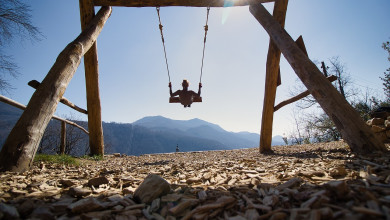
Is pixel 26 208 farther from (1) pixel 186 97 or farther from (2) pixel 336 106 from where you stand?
(1) pixel 186 97

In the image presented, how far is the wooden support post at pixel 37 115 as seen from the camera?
6.40 ft

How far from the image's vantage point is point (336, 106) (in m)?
2.42

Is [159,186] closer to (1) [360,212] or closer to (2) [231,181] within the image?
(2) [231,181]

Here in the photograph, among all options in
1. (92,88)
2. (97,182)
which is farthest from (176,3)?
(97,182)

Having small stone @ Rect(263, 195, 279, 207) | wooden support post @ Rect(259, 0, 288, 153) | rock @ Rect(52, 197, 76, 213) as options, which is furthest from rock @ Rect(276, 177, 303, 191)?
wooden support post @ Rect(259, 0, 288, 153)

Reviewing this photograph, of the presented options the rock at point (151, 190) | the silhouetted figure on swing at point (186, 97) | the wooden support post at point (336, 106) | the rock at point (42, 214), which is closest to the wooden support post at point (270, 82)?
the wooden support post at point (336, 106)

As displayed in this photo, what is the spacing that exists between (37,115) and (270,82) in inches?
185

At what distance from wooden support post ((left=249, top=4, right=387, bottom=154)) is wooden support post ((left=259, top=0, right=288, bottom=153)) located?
1.55 m

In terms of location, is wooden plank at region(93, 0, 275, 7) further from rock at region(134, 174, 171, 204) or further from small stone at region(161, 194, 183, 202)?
small stone at region(161, 194, 183, 202)

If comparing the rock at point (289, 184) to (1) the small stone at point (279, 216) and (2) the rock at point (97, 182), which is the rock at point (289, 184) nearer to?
(1) the small stone at point (279, 216)

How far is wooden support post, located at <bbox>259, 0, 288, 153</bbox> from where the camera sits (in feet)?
13.8

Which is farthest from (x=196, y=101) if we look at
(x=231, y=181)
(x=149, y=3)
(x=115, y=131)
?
(x=115, y=131)

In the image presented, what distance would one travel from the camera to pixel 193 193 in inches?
52.2

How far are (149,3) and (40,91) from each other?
2788 millimetres
